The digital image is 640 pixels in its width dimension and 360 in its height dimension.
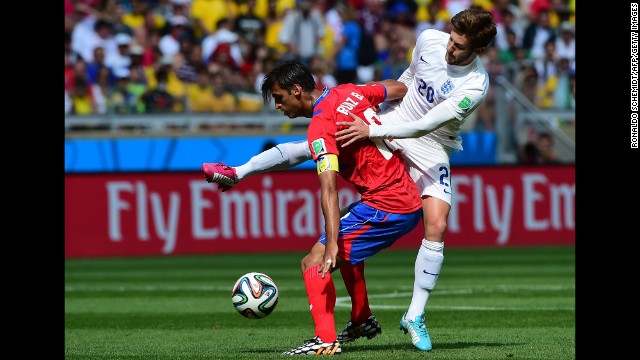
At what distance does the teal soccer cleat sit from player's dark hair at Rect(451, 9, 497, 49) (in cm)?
195

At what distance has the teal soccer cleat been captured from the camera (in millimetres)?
8188

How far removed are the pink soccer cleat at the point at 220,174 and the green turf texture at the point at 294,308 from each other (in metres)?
1.20

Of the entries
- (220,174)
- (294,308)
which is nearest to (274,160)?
(220,174)

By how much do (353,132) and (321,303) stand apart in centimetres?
116

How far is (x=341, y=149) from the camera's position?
818 centimetres

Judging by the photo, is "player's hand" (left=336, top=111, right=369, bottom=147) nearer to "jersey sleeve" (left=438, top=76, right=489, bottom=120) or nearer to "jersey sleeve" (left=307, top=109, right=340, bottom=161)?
"jersey sleeve" (left=307, top=109, right=340, bottom=161)

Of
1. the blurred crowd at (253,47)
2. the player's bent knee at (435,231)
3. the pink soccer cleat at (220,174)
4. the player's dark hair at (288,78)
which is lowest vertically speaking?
the player's bent knee at (435,231)

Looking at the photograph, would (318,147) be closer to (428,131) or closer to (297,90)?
(297,90)

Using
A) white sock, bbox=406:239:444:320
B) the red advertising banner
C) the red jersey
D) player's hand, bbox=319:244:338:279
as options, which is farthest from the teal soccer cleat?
the red advertising banner

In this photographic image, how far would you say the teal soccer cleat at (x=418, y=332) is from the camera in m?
8.19

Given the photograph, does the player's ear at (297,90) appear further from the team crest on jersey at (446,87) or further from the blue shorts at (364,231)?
the team crest on jersey at (446,87)

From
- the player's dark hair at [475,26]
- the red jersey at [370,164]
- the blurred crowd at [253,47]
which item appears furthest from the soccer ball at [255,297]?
the blurred crowd at [253,47]
